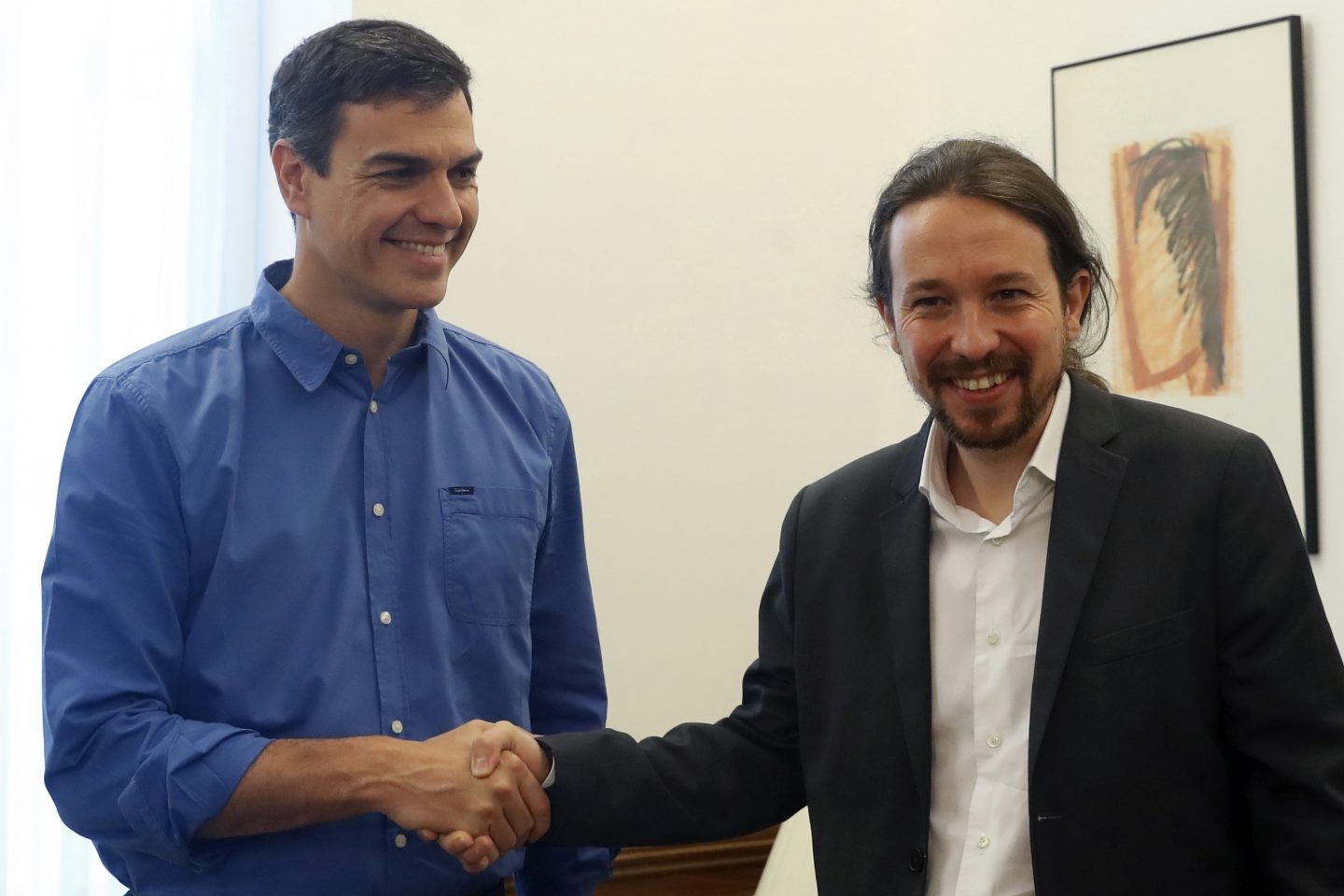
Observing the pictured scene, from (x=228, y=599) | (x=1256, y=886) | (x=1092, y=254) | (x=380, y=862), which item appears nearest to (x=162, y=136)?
(x=228, y=599)

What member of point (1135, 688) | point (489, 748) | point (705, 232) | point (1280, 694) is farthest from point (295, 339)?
point (705, 232)

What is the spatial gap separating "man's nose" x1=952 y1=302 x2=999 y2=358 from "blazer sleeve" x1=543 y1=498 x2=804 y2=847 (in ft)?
1.22

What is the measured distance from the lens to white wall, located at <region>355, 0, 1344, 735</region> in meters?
3.30

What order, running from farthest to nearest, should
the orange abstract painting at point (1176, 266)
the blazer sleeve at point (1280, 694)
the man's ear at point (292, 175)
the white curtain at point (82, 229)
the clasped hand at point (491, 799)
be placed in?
the orange abstract painting at point (1176, 266)
the white curtain at point (82, 229)
the man's ear at point (292, 175)
the clasped hand at point (491, 799)
the blazer sleeve at point (1280, 694)

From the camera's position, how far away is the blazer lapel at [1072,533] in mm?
1666

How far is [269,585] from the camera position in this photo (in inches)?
71.9

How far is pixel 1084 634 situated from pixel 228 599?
3.45 feet

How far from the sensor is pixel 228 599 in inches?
71.1

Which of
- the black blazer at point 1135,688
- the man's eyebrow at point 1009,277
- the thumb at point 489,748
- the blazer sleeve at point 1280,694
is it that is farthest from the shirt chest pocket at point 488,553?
the blazer sleeve at point 1280,694

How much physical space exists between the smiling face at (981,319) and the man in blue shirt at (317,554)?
2.04 feet

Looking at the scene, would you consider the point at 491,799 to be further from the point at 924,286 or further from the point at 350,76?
the point at 350,76

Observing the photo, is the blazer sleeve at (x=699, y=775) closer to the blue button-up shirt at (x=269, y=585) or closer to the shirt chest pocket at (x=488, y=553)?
the blue button-up shirt at (x=269, y=585)

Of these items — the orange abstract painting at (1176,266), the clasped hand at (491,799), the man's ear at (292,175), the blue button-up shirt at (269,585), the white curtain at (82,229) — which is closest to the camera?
the blue button-up shirt at (269,585)

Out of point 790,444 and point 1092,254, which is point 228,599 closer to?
point 1092,254
